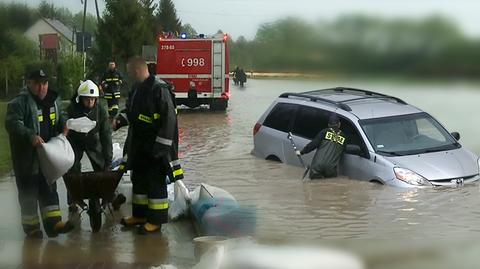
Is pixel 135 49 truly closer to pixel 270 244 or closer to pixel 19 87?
pixel 19 87

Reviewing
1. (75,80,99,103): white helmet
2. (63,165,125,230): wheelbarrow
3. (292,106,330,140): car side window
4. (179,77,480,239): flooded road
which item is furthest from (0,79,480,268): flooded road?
(75,80,99,103): white helmet

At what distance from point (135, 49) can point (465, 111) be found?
13.1ft

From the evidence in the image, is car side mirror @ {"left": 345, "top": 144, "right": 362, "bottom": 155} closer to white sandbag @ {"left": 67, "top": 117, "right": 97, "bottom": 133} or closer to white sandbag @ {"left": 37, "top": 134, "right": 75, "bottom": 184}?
white sandbag @ {"left": 67, "top": 117, "right": 97, "bottom": 133}

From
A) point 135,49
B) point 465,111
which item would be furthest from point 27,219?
point 465,111

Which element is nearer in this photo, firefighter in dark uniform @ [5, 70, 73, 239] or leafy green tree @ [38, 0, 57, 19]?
leafy green tree @ [38, 0, 57, 19]

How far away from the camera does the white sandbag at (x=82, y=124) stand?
6.91m

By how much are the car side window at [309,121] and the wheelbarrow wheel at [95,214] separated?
12.3ft

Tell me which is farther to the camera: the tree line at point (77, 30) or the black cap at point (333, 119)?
the black cap at point (333, 119)

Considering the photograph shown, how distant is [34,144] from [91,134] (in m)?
1.49

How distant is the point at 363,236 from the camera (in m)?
5.29

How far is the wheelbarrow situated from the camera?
6.22 metres

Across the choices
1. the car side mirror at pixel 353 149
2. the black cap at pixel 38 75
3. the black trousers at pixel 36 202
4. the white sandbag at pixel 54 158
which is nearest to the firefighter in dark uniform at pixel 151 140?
the white sandbag at pixel 54 158

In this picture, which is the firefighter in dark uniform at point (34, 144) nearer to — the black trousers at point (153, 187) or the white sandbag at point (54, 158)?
the white sandbag at point (54, 158)

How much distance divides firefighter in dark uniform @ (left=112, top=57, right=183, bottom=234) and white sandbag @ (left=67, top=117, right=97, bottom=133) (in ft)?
2.05
